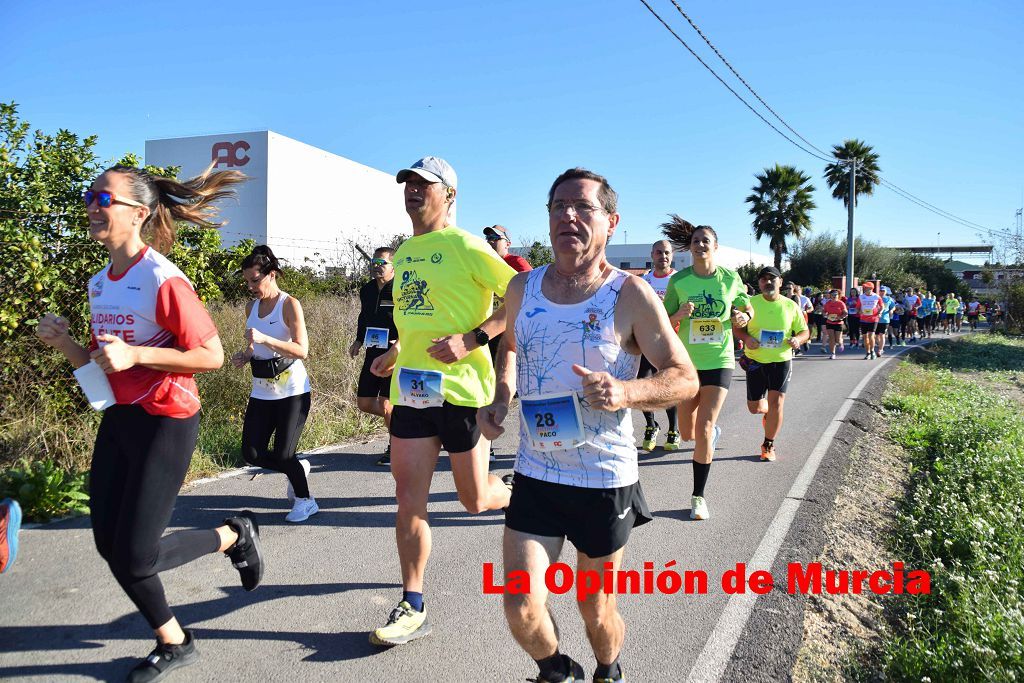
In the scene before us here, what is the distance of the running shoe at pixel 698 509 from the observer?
5.13 meters

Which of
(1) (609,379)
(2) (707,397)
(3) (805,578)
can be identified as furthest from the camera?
(2) (707,397)

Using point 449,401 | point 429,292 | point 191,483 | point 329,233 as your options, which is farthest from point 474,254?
point 329,233

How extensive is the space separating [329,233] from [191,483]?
89.0 ft

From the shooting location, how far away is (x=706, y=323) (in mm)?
5664

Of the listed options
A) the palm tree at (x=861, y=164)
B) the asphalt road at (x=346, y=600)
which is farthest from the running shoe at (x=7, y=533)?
the palm tree at (x=861, y=164)

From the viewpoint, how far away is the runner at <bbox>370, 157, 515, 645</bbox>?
3.29 meters

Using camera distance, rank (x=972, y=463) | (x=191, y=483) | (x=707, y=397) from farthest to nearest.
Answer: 1. (x=972, y=463)
2. (x=191, y=483)
3. (x=707, y=397)

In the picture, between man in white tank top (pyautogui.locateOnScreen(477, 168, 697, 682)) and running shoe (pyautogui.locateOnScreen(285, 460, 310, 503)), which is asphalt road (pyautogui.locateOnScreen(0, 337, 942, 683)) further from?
man in white tank top (pyautogui.locateOnScreen(477, 168, 697, 682))

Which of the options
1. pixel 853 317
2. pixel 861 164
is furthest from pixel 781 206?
pixel 853 317

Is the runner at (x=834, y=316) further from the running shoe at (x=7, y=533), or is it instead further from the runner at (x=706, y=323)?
the running shoe at (x=7, y=533)

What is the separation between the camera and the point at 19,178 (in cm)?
647

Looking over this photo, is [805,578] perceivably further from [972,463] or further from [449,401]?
[972,463]

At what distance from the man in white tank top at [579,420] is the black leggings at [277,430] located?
105 inches

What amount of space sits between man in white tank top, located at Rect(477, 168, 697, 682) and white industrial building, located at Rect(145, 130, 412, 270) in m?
24.1
